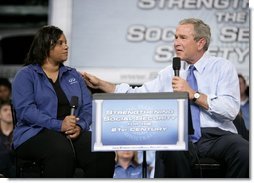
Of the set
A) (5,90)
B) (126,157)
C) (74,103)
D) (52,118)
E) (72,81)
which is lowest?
(126,157)

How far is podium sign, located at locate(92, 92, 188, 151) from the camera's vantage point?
16.6 feet

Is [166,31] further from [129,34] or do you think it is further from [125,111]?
[125,111]

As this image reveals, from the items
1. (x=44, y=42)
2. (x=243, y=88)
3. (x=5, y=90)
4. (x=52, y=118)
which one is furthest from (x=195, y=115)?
(x=5, y=90)

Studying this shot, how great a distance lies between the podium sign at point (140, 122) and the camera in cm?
505

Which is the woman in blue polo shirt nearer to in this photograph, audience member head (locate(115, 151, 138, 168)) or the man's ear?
audience member head (locate(115, 151, 138, 168))

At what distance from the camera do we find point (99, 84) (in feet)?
19.6

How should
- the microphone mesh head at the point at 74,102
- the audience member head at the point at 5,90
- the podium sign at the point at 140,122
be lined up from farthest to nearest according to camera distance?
1. the audience member head at the point at 5,90
2. the microphone mesh head at the point at 74,102
3. the podium sign at the point at 140,122

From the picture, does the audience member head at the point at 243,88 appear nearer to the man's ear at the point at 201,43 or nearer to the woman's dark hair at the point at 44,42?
the man's ear at the point at 201,43

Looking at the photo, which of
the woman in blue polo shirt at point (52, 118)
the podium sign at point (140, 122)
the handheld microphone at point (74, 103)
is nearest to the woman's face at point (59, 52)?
the woman in blue polo shirt at point (52, 118)

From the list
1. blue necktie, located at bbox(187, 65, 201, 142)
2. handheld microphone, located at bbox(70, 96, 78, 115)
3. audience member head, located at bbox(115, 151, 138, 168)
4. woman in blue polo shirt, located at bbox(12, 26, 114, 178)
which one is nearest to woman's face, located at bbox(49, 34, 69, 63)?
woman in blue polo shirt, located at bbox(12, 26, 114, 178)

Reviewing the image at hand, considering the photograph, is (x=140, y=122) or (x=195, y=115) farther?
(x=195, y=115)

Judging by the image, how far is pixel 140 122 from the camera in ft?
16.8

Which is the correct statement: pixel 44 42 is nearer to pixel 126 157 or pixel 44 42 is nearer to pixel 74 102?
pixel 74 102

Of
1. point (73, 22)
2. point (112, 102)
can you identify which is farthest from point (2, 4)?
point (112, 102)
